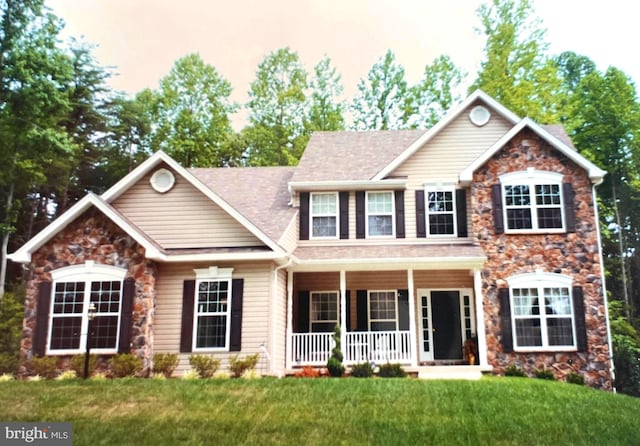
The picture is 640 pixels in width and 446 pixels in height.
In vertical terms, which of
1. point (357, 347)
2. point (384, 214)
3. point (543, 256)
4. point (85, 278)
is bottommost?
point (357, 347)

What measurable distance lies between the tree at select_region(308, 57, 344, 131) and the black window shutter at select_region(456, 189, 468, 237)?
41.0ft

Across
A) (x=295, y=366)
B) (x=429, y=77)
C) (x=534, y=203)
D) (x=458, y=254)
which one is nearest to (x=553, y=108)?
(x=429, y=77)

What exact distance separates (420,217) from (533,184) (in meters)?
2.87

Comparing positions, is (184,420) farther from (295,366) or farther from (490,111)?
(490,111)

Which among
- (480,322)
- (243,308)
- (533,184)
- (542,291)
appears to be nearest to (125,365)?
(243,308)

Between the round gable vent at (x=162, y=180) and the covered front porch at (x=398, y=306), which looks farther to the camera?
the covered front porch at (x=398, y=306)

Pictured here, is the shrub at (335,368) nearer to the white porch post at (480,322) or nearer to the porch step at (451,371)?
the porch step at (451,371)

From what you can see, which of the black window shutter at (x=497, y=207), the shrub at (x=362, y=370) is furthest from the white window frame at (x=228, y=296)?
the black window shutter at (x=497, y=207)

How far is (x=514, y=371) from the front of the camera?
1277 centimetres

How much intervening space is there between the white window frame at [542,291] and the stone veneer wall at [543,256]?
0.43 feet

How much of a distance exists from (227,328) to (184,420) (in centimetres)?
459

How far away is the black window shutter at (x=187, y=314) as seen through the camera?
12.6 m

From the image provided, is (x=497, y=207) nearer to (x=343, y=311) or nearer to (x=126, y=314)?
(x=343, y=311)

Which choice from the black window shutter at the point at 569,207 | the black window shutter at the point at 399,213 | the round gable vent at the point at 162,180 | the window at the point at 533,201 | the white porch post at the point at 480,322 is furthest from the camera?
the black window shutter at the point at 399,213
